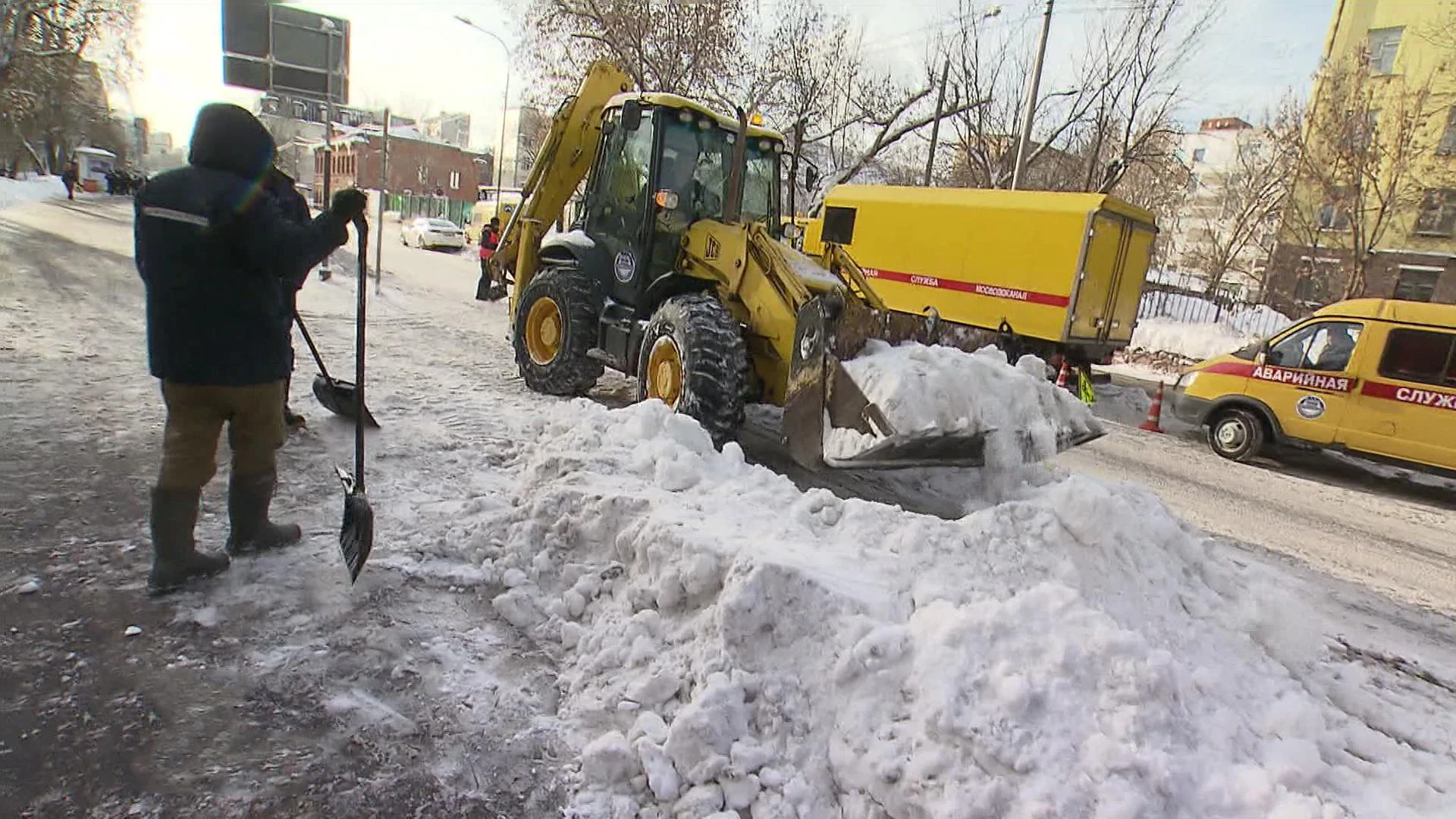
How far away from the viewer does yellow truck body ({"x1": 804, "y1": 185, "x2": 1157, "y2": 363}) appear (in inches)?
436

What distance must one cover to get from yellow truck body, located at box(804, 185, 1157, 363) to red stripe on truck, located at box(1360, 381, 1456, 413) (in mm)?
3634

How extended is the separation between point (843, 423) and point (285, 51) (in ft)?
35.0

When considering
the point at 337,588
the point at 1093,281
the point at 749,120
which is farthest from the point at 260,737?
the point at 1093,281

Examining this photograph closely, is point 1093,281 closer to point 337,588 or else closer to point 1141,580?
point 1141,580

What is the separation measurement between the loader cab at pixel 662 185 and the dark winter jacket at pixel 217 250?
3.66 metres

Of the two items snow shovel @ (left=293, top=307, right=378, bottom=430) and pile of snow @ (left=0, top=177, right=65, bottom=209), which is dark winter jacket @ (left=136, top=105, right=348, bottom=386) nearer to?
snow shovel @ (left=293, top=307, right=378, bottom=430)

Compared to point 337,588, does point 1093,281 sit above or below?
above

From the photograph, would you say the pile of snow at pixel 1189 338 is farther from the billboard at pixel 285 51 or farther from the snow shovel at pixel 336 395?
the snow shovel at pixel 336 395

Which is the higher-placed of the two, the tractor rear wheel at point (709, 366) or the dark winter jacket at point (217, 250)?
the dark winter jacket at point (217, 250)

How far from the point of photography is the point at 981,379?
522 centimetres

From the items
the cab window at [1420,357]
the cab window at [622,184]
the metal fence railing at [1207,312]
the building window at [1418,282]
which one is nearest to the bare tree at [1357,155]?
the metal fence railing at [1207,312]

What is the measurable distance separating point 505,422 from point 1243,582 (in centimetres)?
497

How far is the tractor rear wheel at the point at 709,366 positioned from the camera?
5.55 metres

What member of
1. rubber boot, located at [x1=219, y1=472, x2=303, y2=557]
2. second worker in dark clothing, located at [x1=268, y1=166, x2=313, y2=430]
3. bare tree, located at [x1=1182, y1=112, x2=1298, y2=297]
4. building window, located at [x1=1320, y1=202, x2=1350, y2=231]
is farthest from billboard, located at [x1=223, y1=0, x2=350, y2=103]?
bare tree, located at [x1=1182, y1=112, x2=1298, y2=297]
